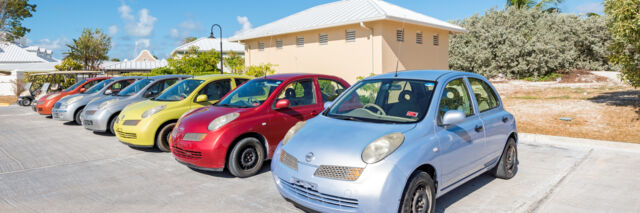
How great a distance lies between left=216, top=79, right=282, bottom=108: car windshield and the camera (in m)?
6.00

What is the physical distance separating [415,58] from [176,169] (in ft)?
47.8

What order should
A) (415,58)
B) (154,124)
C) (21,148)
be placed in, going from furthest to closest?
1. (415,58)
2. (21,148)
3. (154,124)

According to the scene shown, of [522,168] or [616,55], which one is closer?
[522,168]

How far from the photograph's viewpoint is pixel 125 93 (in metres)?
10.0

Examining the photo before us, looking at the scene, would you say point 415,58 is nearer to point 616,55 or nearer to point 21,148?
point 616,55

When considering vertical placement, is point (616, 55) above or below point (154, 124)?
above

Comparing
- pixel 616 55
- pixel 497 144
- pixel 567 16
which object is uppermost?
pixel 567 16

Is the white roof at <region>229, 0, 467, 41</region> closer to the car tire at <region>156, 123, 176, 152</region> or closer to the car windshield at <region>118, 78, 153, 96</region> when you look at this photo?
the car windshield at <region>118, 78, 153, 96</region>

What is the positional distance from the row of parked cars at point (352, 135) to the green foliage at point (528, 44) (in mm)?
21895

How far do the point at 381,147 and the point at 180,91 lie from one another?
561 centimetres

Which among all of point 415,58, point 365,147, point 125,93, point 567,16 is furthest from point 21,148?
point 567,16

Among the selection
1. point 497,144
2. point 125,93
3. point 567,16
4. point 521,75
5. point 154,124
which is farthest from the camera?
point 567,16

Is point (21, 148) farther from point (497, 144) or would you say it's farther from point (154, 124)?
point (497, 144)

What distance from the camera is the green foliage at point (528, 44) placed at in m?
24.7
